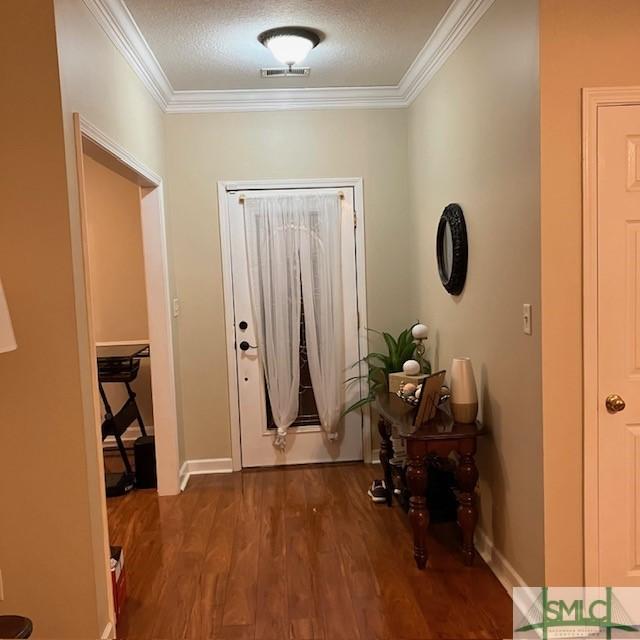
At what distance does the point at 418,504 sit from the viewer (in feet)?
9.36

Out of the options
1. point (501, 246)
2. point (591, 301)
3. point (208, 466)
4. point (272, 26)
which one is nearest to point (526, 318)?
point (591, 301)

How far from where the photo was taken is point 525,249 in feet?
7.75

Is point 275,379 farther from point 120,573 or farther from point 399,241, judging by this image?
point 120,573

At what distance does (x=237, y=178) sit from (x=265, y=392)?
1529mm

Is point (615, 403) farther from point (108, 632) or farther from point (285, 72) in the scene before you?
point (285, 72)

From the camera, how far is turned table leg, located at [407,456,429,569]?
2832mm

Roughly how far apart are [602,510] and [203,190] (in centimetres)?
314

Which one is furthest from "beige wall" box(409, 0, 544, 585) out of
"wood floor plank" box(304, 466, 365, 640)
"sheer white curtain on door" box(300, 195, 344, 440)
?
"sheer white curtain on door" box(300, 195, 344, 440)

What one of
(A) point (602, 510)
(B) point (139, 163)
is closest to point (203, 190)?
(B) point (139, 163)

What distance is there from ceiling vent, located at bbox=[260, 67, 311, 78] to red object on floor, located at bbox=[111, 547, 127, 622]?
2.76m

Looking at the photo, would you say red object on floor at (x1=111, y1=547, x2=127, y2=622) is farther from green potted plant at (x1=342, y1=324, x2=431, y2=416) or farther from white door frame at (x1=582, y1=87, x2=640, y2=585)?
white door frame at (x1=582, y1=87, x2=640, y2=585)

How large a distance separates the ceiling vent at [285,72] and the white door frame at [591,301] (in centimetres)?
197

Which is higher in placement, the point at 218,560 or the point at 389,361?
the point at 389,361

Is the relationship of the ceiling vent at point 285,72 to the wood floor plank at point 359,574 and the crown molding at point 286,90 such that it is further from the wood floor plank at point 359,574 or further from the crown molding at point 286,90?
the wood floor plank at point 359,574
